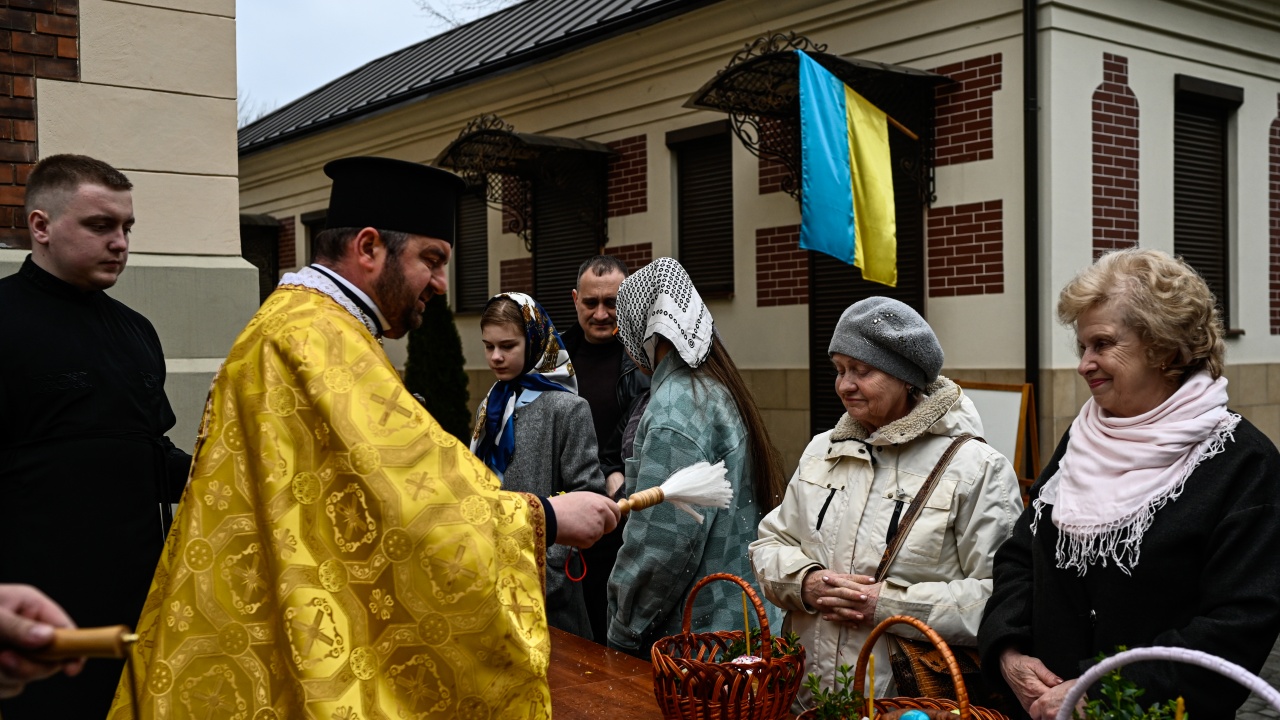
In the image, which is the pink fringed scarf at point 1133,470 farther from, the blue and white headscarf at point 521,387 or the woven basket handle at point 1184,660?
the blue and white headscarf at point 521,387

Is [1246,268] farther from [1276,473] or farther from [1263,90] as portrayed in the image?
[1276,473]

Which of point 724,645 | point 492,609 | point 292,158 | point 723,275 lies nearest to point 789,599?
point 724,645

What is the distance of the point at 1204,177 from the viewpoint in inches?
330

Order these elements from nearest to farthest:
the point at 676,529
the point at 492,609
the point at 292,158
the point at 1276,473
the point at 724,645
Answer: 1. the point at 492,609
2. the point at 1276,473
3. the point at 724,645
4. the point at 676,529
5. the point at 292,158

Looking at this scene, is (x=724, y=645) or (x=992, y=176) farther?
(x=992, y=176)

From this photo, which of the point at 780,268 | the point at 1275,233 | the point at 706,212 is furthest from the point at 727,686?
the point at 1275,233

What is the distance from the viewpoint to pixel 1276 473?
2.18m

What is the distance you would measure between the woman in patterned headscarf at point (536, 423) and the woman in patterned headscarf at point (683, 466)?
1.74 ft

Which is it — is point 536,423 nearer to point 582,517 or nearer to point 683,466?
point 683,466

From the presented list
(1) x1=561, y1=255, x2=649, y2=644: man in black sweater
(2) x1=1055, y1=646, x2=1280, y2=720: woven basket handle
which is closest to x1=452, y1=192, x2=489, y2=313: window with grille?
(1) x1=561, y1=255, x2=649, y2=644: man in black sweater

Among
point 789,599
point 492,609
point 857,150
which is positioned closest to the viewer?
point 492,609

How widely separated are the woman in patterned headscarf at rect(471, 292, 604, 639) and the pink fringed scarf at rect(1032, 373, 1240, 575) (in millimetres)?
1931

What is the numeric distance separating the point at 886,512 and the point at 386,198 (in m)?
1.44

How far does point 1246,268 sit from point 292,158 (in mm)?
11808
